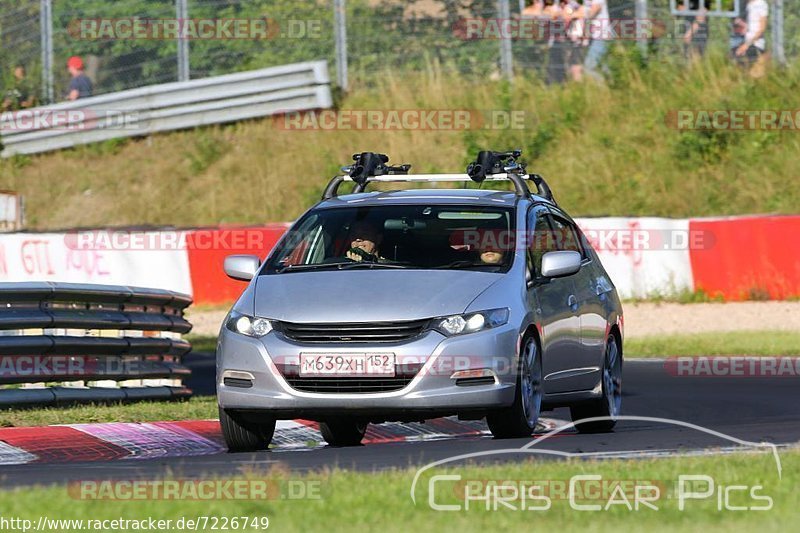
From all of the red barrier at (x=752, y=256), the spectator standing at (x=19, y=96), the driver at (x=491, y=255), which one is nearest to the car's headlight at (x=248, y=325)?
the driver at (x=491, y=255)

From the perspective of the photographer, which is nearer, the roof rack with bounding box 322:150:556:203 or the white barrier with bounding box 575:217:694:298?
the roof rack with bounding box 322:150:556:203

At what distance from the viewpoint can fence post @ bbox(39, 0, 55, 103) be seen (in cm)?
2894

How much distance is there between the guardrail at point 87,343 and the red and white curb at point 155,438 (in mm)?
1196

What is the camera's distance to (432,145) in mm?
29172

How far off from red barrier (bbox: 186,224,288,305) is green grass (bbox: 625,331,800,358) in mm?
5767

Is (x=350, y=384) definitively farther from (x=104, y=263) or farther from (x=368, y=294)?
(x=104, y=263)

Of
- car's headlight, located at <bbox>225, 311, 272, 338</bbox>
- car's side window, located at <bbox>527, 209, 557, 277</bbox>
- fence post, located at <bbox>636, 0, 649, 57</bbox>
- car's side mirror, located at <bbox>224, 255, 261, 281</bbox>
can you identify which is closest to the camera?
car's headlight, located at <bbox>225, 311, 272, 338</bbox>

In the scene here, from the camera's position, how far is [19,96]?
30.7m

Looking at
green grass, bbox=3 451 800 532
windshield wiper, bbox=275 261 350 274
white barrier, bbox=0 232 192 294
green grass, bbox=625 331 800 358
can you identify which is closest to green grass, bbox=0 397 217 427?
windshield wiper, bbox=275 261 350 274

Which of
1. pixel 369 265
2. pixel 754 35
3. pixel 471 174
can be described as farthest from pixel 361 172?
pixel 754 35

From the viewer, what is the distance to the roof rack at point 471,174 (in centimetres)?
1097

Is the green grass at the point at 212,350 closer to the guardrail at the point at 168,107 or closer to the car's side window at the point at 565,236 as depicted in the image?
the car's side window at the point at 565,236

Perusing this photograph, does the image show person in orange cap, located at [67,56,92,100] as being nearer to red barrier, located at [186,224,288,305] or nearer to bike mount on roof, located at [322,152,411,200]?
red barrier, located at [186,224,288,305]

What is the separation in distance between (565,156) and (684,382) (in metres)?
13.0
